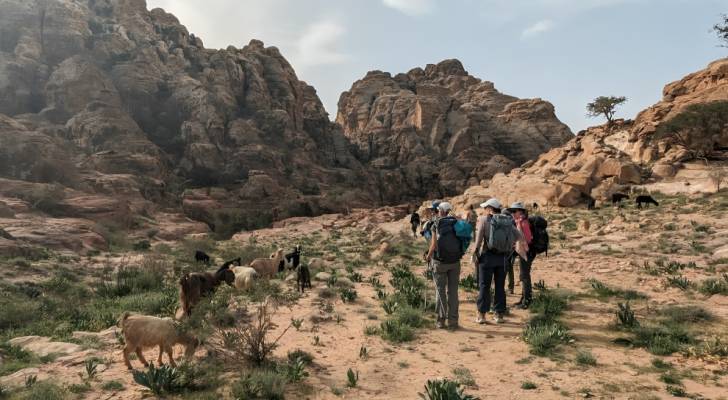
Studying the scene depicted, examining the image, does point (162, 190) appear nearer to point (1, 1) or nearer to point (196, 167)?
point (196, 167)

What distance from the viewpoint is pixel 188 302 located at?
25.2ft

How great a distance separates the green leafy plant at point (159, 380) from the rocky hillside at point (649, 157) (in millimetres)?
25447

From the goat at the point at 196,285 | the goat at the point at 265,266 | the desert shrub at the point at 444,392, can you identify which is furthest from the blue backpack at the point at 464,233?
the goat at the point at 265,266

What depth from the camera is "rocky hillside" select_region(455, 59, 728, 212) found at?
26.4 m

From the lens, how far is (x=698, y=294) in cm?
824

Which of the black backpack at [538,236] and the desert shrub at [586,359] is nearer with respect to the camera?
the desert shrub at [586,359]

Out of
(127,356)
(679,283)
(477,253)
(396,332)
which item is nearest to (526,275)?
(477,253)

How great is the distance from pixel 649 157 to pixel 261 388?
37500mm

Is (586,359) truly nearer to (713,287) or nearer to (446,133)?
(713,287)

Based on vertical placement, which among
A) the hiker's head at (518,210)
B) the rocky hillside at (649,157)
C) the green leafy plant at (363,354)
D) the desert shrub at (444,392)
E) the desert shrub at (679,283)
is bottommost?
the green leafy plant at (363,354)

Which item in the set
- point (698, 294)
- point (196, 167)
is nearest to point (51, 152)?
point (196, 167)

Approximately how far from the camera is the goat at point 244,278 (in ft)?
33.3

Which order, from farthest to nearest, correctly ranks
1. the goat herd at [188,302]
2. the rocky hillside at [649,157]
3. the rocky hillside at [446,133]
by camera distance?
the rocky hillside at [446,133]
the rocky hillside at [649,157]
the goat herd at [188,302]

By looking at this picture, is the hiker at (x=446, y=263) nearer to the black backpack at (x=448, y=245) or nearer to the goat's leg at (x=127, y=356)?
the black backpack at (x=448, y=245)
